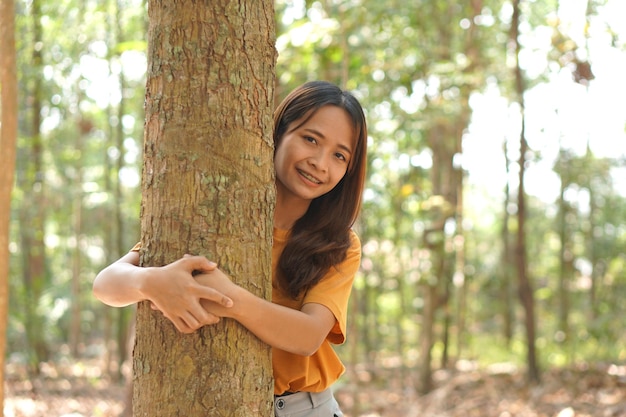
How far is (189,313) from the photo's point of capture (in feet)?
4.94

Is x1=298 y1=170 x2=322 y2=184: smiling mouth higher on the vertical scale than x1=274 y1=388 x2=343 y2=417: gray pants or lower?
higher

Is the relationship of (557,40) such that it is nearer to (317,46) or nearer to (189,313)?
(317,46)

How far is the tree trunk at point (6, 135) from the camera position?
3.41 metres

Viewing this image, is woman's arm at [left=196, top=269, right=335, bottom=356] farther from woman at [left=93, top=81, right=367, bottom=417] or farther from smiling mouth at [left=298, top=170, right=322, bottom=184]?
smiling mouth at [left=298, top=170, right=322, bottom=184]

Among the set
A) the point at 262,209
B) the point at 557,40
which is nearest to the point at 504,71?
the point at 557,40

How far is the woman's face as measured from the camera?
6.59ft

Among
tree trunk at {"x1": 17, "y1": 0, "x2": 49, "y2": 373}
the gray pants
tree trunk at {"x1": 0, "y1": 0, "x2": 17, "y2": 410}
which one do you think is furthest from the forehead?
tree trunk at {"x1": 17, "y1": 0, "x2": 49, "y2": 373}

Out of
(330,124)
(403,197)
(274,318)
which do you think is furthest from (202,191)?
(403,197)

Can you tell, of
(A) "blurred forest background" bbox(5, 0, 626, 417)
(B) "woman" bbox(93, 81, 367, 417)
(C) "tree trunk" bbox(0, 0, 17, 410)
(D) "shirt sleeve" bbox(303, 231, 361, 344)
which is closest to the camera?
(B) "woman" bbox(93, 81, 367, 417)

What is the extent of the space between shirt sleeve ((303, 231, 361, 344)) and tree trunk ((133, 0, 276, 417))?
10.2 inches

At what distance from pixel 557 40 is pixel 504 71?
1.27 metres

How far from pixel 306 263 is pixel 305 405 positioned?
412 mm

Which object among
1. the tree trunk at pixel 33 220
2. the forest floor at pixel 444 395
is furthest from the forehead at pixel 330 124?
the tree trunk at pixel 33 220

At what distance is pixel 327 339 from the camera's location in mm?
2014
